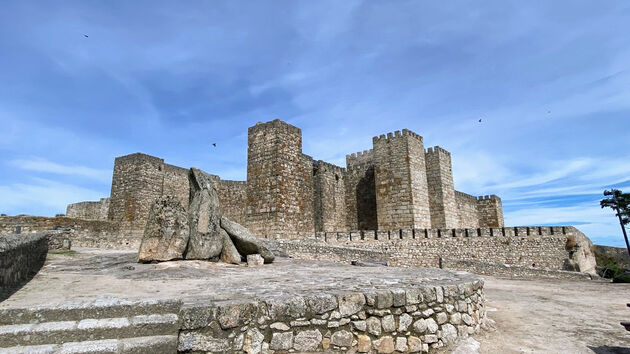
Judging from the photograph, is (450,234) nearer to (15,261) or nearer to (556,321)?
(556,321)

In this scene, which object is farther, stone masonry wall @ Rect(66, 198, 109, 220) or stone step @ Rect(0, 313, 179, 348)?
stone masonry wall @ Rect(66, 198, 109, 220)

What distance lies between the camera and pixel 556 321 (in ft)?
18.7

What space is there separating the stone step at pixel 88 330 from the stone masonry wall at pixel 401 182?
Result: 16205mm

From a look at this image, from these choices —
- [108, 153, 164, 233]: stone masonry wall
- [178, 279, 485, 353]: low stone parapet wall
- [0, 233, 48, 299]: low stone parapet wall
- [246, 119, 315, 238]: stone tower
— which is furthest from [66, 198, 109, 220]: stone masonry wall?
[178, 279, 485, 353]: low stone parapet wall

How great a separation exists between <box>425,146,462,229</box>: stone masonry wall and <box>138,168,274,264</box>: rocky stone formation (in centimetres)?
1516

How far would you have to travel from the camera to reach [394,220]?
18609mm

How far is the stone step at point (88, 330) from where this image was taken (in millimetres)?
2773

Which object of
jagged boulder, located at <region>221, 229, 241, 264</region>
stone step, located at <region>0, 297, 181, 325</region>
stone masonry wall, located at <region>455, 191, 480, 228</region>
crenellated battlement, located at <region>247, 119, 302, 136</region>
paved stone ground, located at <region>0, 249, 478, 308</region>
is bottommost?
stone step, located at <region>0, 297, 181, 325</region>

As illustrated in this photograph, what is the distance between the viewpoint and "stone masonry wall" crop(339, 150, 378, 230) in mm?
21703

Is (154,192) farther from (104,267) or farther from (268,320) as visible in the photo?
(268,320)

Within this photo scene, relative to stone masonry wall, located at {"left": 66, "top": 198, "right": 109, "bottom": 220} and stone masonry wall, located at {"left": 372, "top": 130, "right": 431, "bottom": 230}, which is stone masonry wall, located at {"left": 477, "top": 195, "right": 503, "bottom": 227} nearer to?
stone masonry wall, located at {"left": 372, "top": 130, "right": 431, "bottom": 230}

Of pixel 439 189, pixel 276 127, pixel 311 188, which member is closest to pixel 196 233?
pixel 276 127

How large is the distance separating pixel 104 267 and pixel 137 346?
185 inches

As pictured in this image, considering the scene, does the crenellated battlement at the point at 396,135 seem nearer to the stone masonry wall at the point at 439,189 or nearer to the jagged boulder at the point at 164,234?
the stone masonry wall at the point at 439,189
